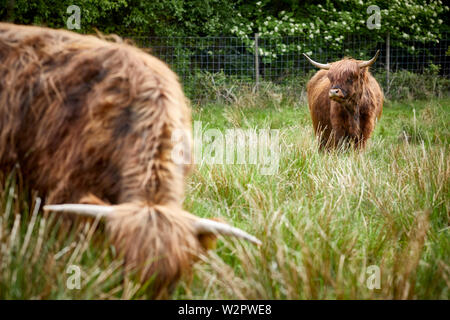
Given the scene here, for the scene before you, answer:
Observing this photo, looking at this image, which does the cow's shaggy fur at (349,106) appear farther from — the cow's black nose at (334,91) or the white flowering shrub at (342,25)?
the white flowering shrub at (342,25)

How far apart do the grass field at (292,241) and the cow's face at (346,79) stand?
164cm

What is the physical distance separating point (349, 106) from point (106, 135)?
4.42 metres

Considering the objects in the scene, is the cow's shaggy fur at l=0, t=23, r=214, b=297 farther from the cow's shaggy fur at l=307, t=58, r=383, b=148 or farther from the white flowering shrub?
the white flowering shrub

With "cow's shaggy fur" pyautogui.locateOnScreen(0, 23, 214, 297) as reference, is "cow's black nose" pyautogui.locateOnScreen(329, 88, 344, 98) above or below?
above

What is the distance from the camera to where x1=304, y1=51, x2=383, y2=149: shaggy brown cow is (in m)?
5.65

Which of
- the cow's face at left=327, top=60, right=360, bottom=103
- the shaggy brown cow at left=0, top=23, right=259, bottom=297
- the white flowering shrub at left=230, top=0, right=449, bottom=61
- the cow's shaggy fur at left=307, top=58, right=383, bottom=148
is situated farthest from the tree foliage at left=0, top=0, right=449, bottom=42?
the shaggy brown cow at left=0, top=23, right=259, bottom=297

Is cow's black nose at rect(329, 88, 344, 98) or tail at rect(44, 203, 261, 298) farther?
cow's black nose at rect(329, 88, 344, 98)

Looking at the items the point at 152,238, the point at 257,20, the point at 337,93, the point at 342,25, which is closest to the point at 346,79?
the point at 337,93

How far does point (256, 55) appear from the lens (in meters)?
11.5

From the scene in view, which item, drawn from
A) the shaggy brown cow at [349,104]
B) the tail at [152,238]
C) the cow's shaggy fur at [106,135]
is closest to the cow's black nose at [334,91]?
the shaggy brown cow at [349,104]

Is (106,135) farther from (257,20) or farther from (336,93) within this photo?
(257,20)

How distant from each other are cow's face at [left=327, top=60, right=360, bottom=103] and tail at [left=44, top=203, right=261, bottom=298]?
413cm

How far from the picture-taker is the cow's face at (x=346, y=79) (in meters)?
5.61

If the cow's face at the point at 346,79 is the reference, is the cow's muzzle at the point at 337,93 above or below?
below
